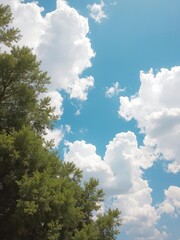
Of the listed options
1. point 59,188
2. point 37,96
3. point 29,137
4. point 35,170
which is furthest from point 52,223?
point 37,96

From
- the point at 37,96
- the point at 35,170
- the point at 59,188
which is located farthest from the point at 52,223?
the point at 37,96

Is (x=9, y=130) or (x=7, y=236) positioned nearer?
(x=7, y=236)

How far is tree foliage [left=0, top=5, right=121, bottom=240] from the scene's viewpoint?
60.0 feet

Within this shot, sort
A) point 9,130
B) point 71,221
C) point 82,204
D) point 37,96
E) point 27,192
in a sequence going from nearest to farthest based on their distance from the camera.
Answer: point 27,192, point 71,221, point 9,130, point 37,96, point 82,204

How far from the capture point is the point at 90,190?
27.6 m

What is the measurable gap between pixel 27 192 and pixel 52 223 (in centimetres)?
238

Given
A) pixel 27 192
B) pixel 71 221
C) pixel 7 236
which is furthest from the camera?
pixel 71 221

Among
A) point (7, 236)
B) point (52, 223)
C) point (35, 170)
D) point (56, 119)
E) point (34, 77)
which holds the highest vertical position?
point (34, 77)

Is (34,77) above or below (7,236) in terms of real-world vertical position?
above

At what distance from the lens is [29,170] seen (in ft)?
66.3

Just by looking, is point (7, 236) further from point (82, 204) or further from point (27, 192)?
point (82, 204)

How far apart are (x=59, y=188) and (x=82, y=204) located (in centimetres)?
747

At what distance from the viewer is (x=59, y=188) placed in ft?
64.7

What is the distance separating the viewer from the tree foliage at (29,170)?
18297 mm
